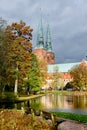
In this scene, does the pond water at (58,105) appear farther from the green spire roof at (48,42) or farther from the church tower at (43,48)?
the green spire roof at (48,42)

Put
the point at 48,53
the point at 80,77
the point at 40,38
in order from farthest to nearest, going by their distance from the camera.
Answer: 1. the point at 48,53
2. the point at 40,38
3. the point at 80,77

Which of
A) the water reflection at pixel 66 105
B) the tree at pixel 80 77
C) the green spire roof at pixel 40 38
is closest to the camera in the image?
the water reflection at pixel 66 105

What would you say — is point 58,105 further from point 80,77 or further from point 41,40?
point 41,40

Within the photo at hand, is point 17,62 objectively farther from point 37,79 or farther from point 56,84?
point 56,84

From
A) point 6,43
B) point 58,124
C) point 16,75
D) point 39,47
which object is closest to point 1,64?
point 6,43

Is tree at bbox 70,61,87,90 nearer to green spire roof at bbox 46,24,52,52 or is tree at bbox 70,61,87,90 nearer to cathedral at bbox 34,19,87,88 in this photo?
cathedral at bbox 34,19,87,88

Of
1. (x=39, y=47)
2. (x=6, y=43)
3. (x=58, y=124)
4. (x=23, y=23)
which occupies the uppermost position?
(x=39, y=47)

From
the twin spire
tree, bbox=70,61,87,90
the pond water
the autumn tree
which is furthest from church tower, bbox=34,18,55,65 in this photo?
the pond water

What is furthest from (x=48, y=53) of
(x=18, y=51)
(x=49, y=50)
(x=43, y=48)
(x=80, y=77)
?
(x=18, y=51)

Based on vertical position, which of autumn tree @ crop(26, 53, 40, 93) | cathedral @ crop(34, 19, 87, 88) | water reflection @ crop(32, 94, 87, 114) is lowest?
water reflection @ crop(32, 94, 87, 114)

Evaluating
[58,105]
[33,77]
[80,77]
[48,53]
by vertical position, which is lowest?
[58,105]

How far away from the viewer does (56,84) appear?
120 meters

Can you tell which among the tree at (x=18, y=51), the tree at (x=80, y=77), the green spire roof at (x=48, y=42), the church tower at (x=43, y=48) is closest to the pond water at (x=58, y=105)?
the tree at (x=18, y=51)

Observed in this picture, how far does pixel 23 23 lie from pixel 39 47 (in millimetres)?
115753
